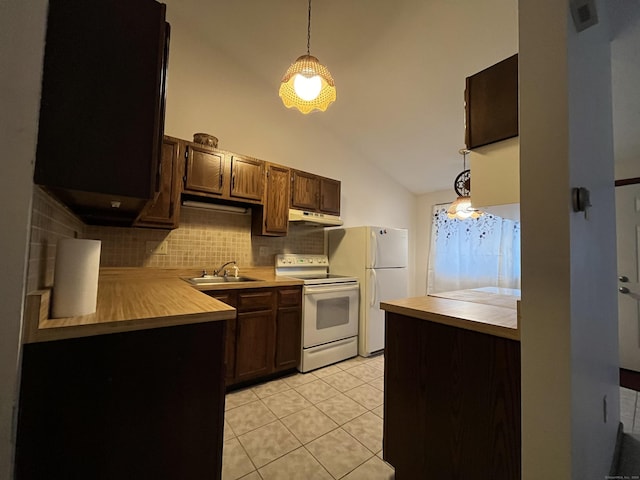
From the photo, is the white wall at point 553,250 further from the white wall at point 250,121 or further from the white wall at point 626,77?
the white wall at point 250,121

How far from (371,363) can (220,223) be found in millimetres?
2247

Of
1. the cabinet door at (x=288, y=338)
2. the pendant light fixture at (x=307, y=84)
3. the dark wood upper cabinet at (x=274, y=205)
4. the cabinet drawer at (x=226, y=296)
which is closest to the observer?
the pendant light fixture at (x=307, y=84)

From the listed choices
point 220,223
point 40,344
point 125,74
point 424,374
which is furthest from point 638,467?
point 220,223

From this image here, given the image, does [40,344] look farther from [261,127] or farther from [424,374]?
[261,127]

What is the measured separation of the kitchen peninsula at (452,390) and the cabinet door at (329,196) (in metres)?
2.01

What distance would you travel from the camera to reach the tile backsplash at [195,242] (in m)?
2.21

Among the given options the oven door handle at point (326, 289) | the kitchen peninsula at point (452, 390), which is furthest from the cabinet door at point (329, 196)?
the kitchen peninsula at point (452, 390)

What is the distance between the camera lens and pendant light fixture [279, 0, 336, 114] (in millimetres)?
1751

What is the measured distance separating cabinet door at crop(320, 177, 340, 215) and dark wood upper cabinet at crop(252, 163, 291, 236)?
0.50 metres

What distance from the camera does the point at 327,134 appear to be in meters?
3.60

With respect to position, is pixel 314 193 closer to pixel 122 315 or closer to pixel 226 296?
pixel 226 296

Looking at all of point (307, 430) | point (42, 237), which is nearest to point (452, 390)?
point (307, 430)

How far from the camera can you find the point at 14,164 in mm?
592

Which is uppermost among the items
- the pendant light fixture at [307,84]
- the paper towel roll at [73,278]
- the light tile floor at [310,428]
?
the pendant light fixture at [307,84]
